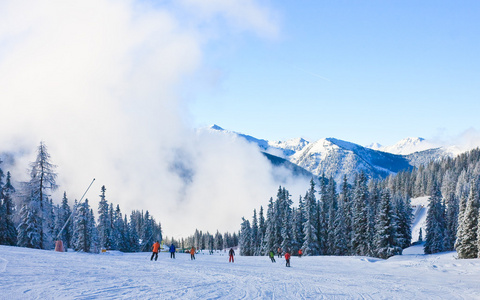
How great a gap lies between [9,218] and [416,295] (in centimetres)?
5130

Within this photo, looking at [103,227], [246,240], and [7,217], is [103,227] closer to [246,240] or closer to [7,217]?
[7,217]

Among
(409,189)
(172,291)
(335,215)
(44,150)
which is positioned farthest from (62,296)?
(409,189)

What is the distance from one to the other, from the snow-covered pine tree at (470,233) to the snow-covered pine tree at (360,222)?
48.9 ft

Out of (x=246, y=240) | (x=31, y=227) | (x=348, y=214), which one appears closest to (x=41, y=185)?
(x=31, y=227)

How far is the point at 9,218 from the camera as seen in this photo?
49500mm

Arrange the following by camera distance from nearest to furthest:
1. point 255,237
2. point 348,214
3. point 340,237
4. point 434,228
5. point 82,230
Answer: point 82,230
point 434,228
point 340,237
point 348,214
point 255,237

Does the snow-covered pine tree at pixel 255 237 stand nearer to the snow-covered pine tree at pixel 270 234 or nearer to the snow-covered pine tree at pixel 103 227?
the snow-covered pine tree at pixel 270 234

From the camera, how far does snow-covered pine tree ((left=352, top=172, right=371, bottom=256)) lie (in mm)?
65312

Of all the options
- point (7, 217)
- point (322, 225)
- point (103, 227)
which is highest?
point (7, 217)

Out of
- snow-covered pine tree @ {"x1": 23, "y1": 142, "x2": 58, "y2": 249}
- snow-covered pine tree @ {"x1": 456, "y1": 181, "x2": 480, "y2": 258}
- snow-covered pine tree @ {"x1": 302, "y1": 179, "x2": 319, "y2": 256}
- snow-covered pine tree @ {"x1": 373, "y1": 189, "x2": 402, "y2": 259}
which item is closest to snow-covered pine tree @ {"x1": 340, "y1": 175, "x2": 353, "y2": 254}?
snow-covered pine tree @ {"x1": 302, "y1": 179, "x2": 319, "y2": 256}

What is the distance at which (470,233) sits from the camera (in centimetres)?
5316

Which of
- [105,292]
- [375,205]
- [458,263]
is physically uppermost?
[375,205]

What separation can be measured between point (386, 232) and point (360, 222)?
8358 millimetres

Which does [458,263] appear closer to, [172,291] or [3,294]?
[172,291]
